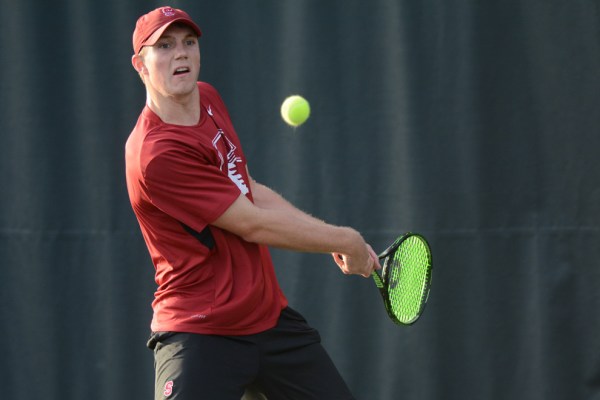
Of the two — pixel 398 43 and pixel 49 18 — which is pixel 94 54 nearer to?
pixel 49 18

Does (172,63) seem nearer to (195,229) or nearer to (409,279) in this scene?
(195,229)

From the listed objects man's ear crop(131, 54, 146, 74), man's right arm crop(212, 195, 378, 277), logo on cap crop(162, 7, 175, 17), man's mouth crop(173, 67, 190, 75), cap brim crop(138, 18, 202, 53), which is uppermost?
logo on cap crop(162, 7, 175, 17)

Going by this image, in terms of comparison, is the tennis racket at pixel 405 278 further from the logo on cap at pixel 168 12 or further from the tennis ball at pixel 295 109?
the logo on cap at pixel 168 12

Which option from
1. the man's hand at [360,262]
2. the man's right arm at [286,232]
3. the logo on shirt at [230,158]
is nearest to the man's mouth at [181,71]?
the logo on shirt at [230,158]

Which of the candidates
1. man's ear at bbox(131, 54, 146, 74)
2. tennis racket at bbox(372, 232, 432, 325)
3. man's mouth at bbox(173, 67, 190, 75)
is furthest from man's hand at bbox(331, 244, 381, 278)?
man's ear at bbox(131, 54, 146, 74)

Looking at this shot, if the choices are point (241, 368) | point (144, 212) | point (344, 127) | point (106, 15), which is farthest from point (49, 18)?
point (241, 368)

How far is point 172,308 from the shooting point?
3.26 metres

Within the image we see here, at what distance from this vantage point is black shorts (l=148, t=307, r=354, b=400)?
3148mm

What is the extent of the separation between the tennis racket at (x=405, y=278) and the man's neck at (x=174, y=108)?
778 millimetres

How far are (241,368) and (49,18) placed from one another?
2129mm

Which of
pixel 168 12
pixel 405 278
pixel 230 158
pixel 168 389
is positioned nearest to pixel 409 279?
pixel 405 278

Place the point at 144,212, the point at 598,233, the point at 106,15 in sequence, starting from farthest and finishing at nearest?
the point at 106,15
the point at 598,233
the point at 144,212

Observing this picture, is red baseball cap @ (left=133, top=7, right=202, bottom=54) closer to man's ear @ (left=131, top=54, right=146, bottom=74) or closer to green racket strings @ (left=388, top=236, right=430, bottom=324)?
man's ear @ (left=131, top=54, right=146, bottom=74)

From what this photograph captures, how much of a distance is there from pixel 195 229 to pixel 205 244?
0.21 ft
